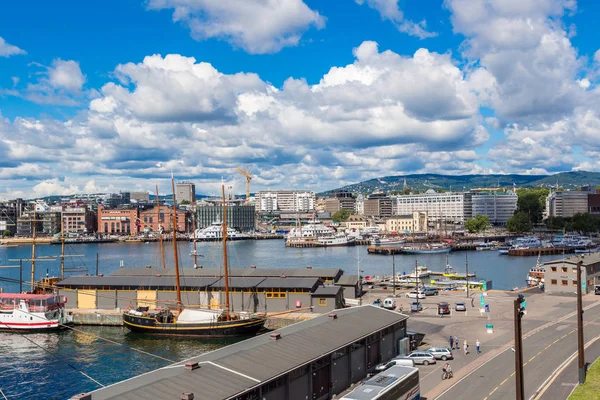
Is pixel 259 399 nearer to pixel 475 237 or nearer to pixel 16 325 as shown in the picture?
pixel 16 325

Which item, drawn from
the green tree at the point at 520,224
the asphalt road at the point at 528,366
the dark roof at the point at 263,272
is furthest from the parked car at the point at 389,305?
the green tree at the point at 520,224

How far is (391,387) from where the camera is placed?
18828mm

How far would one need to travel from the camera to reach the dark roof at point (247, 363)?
54.3ft

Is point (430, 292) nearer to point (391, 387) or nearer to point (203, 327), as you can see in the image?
point (203, 327)

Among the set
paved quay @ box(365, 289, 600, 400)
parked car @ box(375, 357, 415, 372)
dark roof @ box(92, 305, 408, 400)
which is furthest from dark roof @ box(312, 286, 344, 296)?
parked car @ box(375, 357, 415, 372)

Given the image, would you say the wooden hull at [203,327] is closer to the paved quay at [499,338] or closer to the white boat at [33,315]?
the white boat at [33,315]

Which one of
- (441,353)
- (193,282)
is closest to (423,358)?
(441,353)

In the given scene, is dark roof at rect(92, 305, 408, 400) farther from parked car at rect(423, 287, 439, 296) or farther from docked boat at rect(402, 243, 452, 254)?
docked boat at rect(402, 243, 452, 254)

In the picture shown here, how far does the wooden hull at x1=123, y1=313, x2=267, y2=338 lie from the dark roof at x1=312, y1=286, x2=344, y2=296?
4670mm

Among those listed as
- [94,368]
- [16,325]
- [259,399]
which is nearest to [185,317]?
[94,368]

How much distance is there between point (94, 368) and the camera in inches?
1325

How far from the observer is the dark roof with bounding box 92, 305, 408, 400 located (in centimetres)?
1655

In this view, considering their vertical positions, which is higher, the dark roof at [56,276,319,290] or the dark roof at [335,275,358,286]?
the dark roof at [56,276,319,290]

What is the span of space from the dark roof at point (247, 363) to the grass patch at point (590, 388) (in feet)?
29.3
